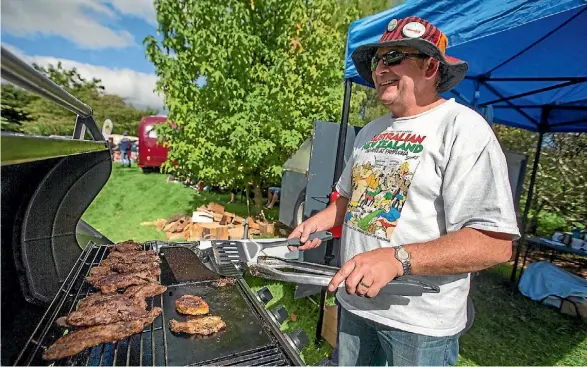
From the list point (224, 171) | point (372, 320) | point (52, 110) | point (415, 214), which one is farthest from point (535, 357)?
point (52, 110)

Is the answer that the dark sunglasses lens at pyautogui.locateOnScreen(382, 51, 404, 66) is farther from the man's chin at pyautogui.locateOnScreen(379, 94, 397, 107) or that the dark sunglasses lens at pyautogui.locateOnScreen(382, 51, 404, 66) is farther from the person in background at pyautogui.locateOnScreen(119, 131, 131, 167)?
the person in background at pyautogui.locateOnScreen(119, 131, 131, 167)

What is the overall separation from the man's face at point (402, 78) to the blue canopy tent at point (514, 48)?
1.05 metres

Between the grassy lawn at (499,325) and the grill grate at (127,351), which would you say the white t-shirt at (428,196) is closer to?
the grill grate at (127,351)

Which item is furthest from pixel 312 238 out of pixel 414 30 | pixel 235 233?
pixel 235 233

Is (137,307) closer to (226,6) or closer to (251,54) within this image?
(251,54)

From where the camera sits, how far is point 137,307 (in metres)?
1.77

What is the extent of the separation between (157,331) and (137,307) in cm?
23

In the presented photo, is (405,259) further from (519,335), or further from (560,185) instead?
(560,185)

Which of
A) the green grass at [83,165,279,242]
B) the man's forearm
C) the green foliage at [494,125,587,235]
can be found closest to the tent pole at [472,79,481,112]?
the man's forearm

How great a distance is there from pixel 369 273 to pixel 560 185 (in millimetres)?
9838

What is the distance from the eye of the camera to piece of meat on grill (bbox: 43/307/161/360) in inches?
53.1

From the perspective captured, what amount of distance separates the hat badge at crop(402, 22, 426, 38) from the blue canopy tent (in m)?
0.98

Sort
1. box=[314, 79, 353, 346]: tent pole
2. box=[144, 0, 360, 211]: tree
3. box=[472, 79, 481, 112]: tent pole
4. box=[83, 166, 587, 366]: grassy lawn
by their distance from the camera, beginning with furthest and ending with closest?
box=[144, 0, 360, 211]: tree, box=[472, 79, 481, 112]: tent pole, box=[83, 166, 587, 366]: grassy lawn, box=[314, 79, 353, 346]: tent pole

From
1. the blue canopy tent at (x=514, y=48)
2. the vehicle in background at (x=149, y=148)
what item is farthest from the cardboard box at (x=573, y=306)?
the vehicle in background at (x=149, y=148)
